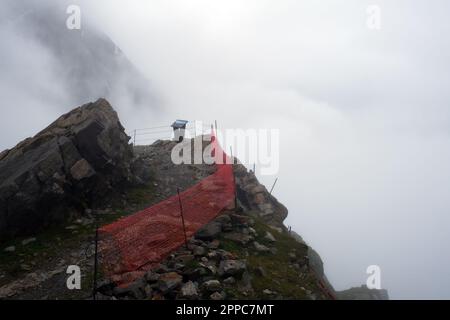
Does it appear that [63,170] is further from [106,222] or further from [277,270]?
[277,270]

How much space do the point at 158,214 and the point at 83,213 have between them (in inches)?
192

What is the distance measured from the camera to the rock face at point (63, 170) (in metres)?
15.8

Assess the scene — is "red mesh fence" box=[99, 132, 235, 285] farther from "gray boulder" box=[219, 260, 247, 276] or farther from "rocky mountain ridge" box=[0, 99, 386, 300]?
"gray boulder" box=[219, 260, 247, 276]

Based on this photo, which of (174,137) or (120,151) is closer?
(120,151)

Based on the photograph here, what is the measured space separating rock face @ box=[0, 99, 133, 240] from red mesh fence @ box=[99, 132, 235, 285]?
13.2 feet

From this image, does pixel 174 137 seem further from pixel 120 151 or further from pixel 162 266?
pixel 162 266

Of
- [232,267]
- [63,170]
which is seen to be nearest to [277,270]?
[232,267]

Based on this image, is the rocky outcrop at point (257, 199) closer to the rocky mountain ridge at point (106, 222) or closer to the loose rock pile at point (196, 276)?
the rocky mountain ridge at point (106, 222)

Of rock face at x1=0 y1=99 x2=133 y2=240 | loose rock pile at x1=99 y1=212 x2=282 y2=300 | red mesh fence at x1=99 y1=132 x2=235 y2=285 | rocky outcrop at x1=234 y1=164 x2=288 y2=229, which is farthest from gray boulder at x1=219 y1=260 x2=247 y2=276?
rock face at x1=0 y1=99 x2=133 y2=240

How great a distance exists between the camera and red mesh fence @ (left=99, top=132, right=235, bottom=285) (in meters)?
12.9

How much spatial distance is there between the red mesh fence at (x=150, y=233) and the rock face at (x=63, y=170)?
4032mm

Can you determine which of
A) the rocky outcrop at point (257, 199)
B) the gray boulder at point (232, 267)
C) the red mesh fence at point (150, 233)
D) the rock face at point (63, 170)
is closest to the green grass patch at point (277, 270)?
the gray boulder at point (232, 267)
